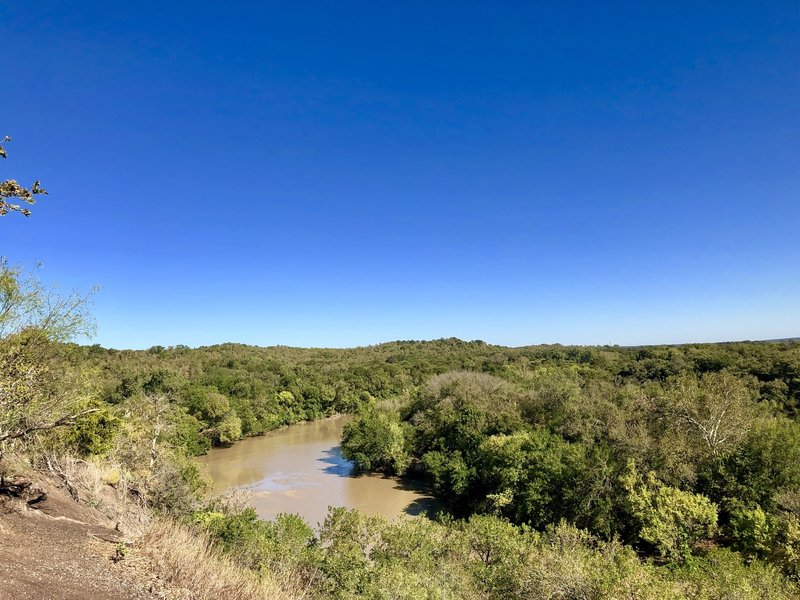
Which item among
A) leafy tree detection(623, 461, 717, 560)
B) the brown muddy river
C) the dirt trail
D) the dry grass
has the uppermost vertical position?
the dirt trail

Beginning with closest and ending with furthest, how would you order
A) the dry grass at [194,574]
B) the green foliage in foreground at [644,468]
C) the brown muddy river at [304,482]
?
1. the dry grass at [194,574]
2. the green foliage in foreground at [644,468]
3. the brown muddy river at [304,482]

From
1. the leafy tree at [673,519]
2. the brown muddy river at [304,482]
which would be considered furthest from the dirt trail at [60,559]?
the leafy tree at [673,519]

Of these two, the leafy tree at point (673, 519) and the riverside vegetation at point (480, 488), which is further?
the leafy tree at point (673, 519)

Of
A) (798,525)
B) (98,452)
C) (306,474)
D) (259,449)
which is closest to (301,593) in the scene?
(98,452)

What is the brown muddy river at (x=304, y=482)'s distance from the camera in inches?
1172

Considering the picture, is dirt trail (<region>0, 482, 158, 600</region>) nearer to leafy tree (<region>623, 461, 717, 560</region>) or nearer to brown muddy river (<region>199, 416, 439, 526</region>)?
brown muddy river (<region>199, 416, 439, 526</region>)

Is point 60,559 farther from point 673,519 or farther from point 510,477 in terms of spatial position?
point 510,477

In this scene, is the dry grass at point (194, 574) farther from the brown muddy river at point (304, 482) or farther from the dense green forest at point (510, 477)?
the brown muddy river at point (304, 482)

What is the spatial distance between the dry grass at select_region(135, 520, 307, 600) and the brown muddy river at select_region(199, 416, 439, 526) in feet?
38.9

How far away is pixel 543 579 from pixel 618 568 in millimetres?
2241

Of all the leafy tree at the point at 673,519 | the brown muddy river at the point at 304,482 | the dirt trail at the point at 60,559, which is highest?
the dirt trail at the point at 60,559

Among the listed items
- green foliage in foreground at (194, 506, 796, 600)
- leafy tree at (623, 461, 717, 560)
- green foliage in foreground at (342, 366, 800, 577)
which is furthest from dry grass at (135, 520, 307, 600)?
leafy tree at (623, 461, 717, 560)

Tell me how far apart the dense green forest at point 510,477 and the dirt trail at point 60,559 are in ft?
6.17

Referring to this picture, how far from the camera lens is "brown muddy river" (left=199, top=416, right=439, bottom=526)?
2977cm
